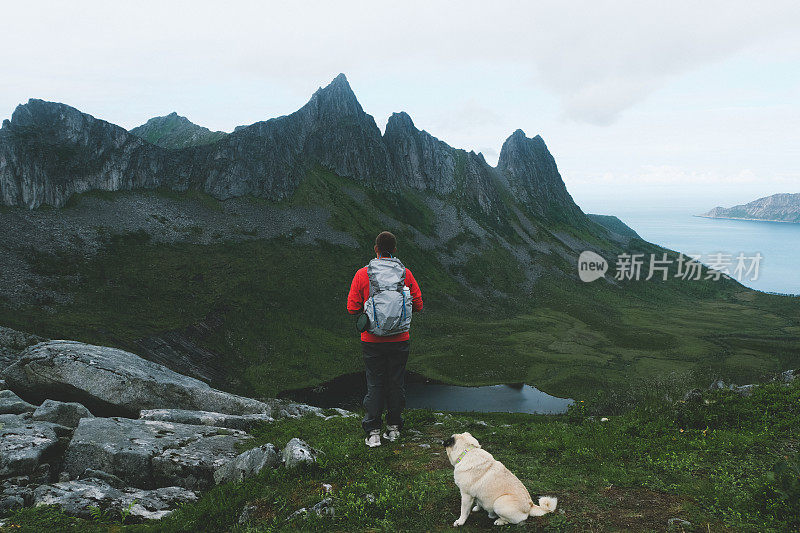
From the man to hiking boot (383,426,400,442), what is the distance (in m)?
0.57

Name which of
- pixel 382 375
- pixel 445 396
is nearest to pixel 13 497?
pixel 382 375

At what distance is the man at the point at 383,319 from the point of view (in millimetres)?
9836

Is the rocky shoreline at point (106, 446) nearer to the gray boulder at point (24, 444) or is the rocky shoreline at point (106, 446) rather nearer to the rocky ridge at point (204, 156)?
the gray boulder at point (24, 444)

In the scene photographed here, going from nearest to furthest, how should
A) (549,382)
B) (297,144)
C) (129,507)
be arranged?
(129,507) < (549,382) < (297,144)

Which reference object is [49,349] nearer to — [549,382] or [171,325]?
[171,325]

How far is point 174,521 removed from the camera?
310 inches

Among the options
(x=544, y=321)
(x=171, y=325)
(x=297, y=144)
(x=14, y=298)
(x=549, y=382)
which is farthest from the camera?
(x=297, y=144)

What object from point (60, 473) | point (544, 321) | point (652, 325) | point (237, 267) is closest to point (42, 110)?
point (237, 267)

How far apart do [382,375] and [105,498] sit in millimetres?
6723

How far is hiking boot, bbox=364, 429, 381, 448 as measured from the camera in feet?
35.3

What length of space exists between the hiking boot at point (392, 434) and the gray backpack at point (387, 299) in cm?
353

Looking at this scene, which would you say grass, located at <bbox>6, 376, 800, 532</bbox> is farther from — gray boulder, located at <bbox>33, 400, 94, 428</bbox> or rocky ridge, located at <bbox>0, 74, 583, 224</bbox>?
rocky ridge, located at <bbox>0, 74, 583, 224</bbox>

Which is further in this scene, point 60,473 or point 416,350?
point 416,350

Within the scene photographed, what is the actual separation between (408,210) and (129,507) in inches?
6741
